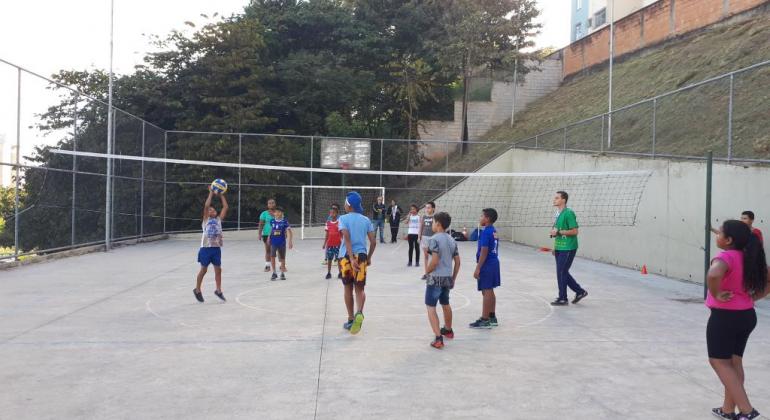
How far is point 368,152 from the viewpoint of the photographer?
29.2 meters

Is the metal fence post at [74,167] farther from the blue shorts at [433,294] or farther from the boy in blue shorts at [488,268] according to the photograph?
the blue shorts at [433,294]

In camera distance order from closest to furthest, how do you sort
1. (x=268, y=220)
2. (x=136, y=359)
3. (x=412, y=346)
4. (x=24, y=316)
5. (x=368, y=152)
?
(x=136, y=359) → (x=412, y=346) → (x=24, y=316) → (x=268, y=220) → (x=368, y=152)

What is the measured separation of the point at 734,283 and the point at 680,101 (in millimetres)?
15200

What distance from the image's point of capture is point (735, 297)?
4.62 metres

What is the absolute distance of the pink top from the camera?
181 inches

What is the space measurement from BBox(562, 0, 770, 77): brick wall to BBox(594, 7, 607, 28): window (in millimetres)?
8261

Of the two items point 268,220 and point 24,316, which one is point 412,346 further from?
point 268,220

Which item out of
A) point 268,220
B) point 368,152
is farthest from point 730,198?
point 368,152

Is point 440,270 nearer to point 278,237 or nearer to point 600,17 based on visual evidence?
point 278,237

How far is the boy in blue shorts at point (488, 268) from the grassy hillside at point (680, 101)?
8.08 m

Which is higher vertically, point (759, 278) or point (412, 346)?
point (759, 278)

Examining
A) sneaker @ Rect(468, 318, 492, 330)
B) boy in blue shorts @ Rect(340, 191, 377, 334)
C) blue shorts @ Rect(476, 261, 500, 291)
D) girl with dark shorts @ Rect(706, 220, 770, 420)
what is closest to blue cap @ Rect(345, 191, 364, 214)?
boy in blue shorts @ Rect(340, 191, 377, 334)

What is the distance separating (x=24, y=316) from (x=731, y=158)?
43.3ft

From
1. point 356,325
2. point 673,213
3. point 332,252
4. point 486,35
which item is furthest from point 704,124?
point 486,35
